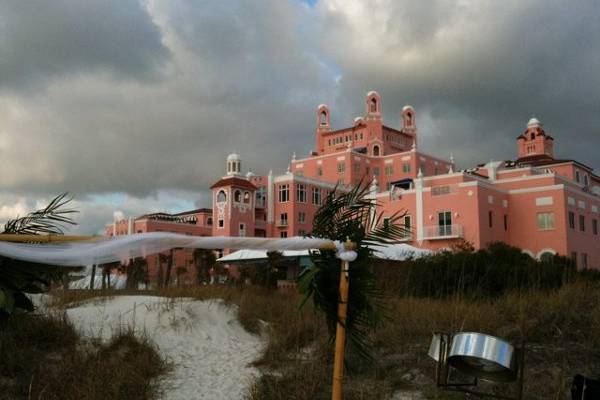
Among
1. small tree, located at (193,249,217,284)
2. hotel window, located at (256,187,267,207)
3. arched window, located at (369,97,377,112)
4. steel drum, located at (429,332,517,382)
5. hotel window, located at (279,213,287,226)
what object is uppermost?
arched window, located at (369,97,377,112)

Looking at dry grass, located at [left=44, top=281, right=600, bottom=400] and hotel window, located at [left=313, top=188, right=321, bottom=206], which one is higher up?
hotel window, located at [left=313, top=188, right=321, bottom=206]

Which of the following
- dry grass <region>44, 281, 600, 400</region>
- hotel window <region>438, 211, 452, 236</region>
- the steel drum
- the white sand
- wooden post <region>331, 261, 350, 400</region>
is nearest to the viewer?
the steel drum

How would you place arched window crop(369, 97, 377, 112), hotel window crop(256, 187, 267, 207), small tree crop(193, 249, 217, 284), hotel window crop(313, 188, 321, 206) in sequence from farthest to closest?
arched window crop(369, 97, 377, 112) < hotel window crop(256, 187, 267, 207) < hotel window crop(313, 188, 321, 206) < small tree crop(193, 249, 217, 284)

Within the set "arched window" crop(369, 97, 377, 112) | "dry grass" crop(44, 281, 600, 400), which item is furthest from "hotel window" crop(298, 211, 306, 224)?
"dry grass" crop(44, 281, 600, 400)

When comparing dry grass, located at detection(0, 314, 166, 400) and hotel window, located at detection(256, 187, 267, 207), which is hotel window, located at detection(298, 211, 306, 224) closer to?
hotel window, located at detection(256, 187, 267, 207)

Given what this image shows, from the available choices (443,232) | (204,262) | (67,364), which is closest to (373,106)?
(443,232)

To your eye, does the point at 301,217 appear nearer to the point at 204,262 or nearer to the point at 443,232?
the point at 443,232

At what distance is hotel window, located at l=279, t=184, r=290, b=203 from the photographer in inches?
2368

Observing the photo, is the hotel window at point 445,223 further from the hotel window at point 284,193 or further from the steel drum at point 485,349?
the steel drum at point 485,349

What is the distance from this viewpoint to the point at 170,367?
887cm

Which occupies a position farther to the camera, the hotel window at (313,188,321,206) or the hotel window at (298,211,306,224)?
the hotel window at (313,188,321,206)

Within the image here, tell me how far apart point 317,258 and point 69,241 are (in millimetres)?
2337

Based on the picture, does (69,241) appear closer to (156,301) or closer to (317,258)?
(317,258)

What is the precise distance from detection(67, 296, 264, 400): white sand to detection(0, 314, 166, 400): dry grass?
1.19 feet
